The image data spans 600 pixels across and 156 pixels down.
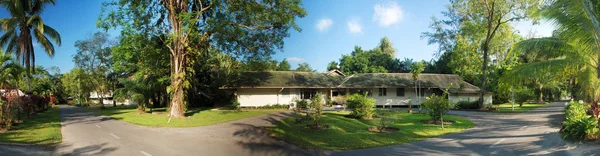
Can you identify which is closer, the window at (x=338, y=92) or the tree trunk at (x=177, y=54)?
the tree trunk at (x=177, y=54)

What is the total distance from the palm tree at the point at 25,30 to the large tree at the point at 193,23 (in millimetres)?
10416

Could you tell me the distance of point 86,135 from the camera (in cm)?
1273

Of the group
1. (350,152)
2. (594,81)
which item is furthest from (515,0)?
(350,152)

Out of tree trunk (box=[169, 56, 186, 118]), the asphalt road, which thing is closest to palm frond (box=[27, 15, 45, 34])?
tree trunk (box=[169, 56, 186, 118])

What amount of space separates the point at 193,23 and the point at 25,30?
1648cm

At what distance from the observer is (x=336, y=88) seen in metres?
32.9

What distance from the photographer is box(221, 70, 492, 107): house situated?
30.0m

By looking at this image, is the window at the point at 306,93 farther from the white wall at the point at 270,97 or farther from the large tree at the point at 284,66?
the large tree at the point at 284,66

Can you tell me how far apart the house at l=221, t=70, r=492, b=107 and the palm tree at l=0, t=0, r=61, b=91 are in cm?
1603

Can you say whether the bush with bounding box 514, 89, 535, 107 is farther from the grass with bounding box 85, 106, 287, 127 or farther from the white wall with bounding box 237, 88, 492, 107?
the grass with bounding box 85, 106, 287, 127

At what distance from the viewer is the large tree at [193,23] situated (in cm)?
2008

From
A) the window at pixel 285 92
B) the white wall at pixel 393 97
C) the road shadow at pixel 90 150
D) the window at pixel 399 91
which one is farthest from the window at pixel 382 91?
the road shadow at pixel 90 150

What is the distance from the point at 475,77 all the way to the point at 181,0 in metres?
36.9

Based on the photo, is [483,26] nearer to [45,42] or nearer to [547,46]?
[547,46]
